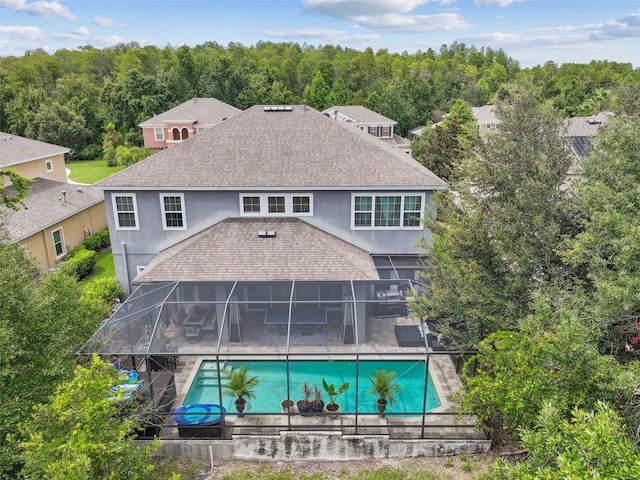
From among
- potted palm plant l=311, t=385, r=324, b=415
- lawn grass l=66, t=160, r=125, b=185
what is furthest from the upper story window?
lawn grass l=66, t=160, r=125, b=185

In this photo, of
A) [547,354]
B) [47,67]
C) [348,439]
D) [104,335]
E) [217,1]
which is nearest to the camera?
[547,354]

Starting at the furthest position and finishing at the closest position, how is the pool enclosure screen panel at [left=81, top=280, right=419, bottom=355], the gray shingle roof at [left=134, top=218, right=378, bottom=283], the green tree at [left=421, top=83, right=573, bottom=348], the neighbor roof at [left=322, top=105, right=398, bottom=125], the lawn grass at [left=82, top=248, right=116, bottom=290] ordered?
the neighbor roof at [left=322, top=105, right=398, bottom=125] < the lawn grass at [left=82, top=248, right=116, bottom=290] < the gray shingle roof at [left=134, top=218, right=378, bottom=283] < the pool enclosure screen panel at [left=81, top=280, right=419, bottom=355] < the green tree at [left=421, top=83, right=573, bottom=348]

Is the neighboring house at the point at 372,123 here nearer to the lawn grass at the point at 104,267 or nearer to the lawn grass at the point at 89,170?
the lawn grass at the point at 89,170

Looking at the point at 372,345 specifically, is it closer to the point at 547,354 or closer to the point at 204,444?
the point at 204,444

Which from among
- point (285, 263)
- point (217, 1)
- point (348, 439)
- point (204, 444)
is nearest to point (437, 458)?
point (348, 439)

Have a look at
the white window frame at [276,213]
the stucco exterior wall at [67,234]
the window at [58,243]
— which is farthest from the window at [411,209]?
the window at [58,243]

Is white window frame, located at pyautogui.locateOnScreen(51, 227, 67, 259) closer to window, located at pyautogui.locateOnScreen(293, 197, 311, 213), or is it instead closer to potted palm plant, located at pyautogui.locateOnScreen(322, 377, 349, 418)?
A: window, located at pyautogui.locateOnScreen(293, 197, 311, 213)
